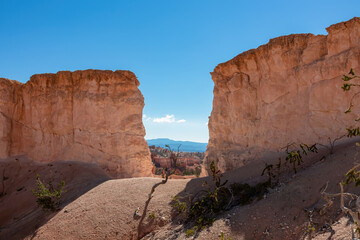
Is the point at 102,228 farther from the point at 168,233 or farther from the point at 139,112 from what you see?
the point at 139,112

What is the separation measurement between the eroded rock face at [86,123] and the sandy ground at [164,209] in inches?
61.2

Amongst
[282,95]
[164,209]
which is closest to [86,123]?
[164,209]

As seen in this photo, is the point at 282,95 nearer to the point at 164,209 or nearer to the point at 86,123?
the point at 164,209

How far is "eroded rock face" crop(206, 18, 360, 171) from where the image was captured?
32.1 feet

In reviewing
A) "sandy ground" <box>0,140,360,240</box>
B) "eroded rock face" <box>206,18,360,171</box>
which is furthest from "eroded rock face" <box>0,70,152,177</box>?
"eroded rock face" <box>206,18,360,171</box>

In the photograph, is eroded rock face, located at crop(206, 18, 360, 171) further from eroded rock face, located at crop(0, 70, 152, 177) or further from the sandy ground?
eroded rock face, located at crop(0, 70, 152, 177)

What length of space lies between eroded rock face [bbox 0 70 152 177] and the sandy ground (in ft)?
5.10

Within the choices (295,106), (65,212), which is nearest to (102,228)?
(65,212)

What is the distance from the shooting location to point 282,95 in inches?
459

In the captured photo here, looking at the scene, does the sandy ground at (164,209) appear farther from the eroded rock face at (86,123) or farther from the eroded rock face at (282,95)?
the eroded rock face at (86,123)

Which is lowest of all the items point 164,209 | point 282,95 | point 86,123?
point 164,209

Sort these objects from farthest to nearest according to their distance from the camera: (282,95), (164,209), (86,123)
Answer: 1. (86,123)
2. (282,95)
3. (164,209)

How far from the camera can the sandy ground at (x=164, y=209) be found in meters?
6.82

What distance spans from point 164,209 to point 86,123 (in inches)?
363
